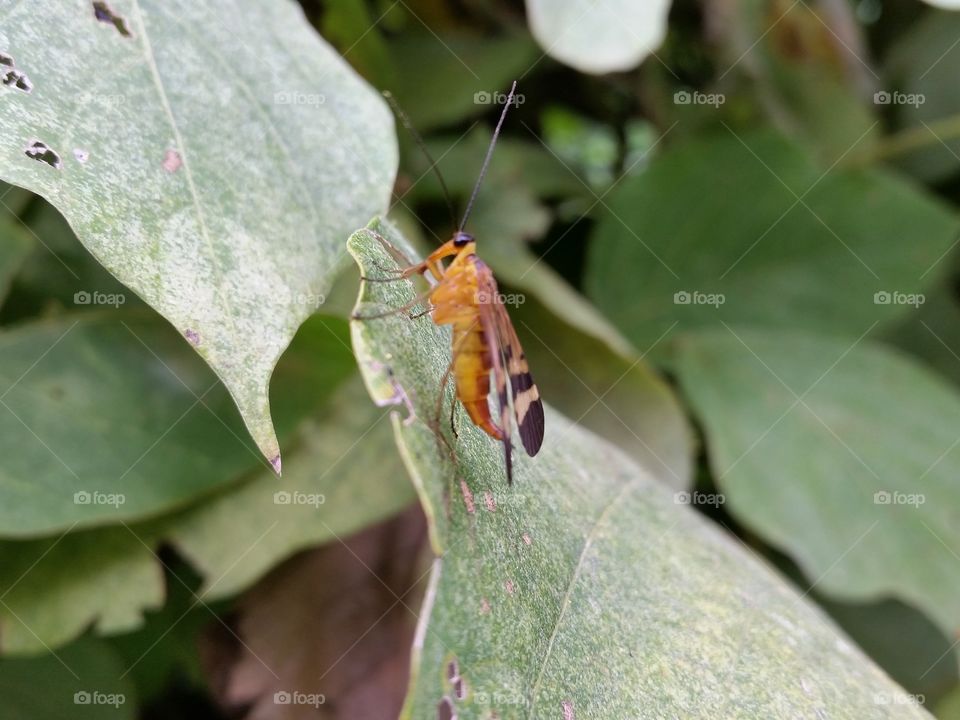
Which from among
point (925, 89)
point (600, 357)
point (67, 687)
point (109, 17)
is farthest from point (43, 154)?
point (925, 89)

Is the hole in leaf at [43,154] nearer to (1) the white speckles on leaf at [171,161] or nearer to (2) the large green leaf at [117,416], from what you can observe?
(1) the white speckles on leaf at [171,161]

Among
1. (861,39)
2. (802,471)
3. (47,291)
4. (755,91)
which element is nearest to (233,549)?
(47,291)

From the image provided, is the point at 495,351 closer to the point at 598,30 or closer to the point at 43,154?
the point at 43,154

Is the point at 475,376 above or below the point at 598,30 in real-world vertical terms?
below

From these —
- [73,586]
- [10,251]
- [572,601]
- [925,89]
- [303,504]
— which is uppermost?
[925,89]

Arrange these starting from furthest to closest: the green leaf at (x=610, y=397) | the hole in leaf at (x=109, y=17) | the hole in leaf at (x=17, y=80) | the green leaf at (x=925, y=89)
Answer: the green leaf at (x=925, y=89)
the green leaf at (x=610, y=397)
the hole in leaf at (x=109, y=17)
the hole in leaf at (x=17, y=80)

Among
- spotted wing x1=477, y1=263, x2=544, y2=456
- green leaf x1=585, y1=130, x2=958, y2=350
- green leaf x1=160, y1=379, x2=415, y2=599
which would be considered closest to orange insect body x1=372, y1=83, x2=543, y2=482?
spotted wing x1=477, y1=263, x2=544, y2=456

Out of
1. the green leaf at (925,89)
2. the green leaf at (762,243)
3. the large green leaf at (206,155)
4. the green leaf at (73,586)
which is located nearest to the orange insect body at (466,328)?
the large green leaf at (206,155)
